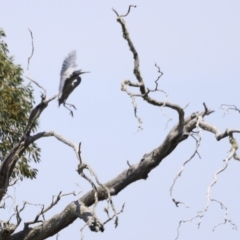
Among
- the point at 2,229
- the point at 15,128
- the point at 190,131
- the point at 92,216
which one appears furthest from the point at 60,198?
the point at 15,128

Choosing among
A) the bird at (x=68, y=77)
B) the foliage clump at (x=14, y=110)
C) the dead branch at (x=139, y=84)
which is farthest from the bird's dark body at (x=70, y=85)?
the foliage clump at (x=14, y=110)

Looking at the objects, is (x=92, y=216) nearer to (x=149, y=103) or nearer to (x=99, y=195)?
(x=99, y=195)

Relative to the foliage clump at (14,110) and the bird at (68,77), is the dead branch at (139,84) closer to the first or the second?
the bird at (68,77)

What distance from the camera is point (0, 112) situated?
22.6 meters

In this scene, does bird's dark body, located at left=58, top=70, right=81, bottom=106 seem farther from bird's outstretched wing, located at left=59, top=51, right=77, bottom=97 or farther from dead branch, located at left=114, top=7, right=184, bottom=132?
dead branch, located at left=114, top=7, right=184, bottom=132

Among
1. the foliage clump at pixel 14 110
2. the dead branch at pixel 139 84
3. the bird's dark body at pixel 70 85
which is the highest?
the foliage clump at pixel 14 110

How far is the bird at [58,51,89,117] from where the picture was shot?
13773 millimetres

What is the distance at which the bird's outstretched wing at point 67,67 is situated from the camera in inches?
545

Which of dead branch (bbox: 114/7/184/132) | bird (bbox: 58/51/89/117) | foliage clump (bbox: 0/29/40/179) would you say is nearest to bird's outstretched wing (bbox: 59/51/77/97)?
bird (bbox: 58/51/89/117)

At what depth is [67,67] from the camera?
1398 centimetres

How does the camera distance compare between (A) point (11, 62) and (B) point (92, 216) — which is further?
(A) point (11, 62)

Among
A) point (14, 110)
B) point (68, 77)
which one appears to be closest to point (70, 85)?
point (68, 77)

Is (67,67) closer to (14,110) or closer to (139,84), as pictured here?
(139,84)

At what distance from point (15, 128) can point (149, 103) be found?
10.1 meters
